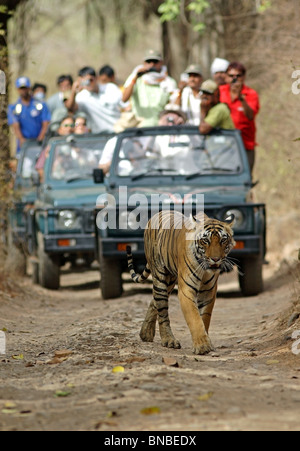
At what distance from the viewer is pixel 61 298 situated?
38.3 ft

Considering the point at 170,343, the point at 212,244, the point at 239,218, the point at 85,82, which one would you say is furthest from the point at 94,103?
the point at 212,244

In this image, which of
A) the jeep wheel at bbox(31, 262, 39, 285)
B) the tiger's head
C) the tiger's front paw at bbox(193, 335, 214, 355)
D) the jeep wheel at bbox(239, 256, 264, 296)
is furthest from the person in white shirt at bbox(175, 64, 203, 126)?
the tiger's front paw at bbox(193, 335, 214, 355)

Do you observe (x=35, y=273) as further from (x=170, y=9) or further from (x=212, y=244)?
(x=212, y=244)

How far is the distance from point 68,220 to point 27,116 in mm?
4369

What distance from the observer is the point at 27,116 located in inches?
617

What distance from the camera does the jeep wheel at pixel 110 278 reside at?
10.7 meters

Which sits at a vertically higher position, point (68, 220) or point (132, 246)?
point (68, 220)

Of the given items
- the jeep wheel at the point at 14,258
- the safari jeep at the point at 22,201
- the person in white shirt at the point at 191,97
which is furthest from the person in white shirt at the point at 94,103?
the jeep wheel at the point at 14,258

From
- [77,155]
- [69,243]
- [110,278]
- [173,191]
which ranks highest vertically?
[77,155]

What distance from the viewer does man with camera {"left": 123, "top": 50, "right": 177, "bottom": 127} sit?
12.6 metres

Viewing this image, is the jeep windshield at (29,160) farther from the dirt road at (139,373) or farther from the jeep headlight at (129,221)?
the dirt road at (139,373)

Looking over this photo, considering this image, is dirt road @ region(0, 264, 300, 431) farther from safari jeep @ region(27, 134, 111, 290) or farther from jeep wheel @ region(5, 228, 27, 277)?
jeep wheel @ region(5, 228, 27, 277)
